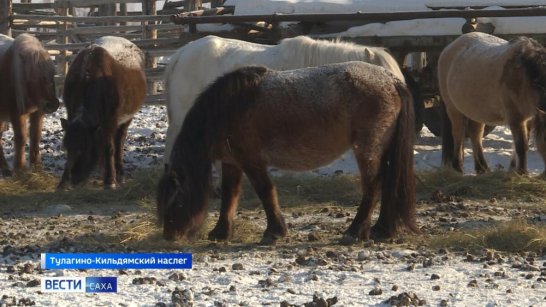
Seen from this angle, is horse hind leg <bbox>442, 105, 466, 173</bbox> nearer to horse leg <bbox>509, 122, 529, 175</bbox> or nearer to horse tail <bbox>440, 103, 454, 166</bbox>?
horse tail <bbox>440, 103, 454, 166</bbox>

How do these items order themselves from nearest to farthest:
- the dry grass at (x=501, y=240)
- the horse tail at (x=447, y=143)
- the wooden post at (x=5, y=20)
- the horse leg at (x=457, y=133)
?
1. the dry grass at (x=501, y=240)
2. the horse leg at (x=457, y=133)
3. the horse tail at (x=447, y=143)
4. the wooden post at (x=5, y=20)

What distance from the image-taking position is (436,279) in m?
6.52

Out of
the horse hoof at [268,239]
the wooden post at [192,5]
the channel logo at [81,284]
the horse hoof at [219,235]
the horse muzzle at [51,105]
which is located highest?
the wooden post at [192,5]

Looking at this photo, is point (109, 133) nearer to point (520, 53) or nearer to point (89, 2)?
point (520, 53)

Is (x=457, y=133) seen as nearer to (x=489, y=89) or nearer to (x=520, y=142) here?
(x=489, y=89)

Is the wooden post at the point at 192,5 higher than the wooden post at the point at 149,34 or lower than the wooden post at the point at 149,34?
higher

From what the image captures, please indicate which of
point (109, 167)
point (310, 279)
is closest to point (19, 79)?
point (109, 167)

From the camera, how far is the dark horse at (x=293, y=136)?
777cm

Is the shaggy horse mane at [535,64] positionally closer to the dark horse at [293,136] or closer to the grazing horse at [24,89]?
the dark horse at [293,136]

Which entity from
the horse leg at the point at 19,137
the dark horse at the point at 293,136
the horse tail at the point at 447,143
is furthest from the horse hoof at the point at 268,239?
the horse tail at the point at 447,143

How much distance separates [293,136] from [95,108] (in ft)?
11.8

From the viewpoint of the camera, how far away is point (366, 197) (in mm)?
7996

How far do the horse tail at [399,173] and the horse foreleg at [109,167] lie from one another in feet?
13.2

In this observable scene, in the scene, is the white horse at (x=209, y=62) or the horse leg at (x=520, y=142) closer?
the white horse at (x=209, y=62)
